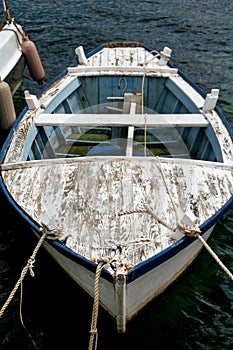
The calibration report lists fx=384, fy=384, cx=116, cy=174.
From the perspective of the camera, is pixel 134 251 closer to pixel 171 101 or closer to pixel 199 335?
pixel 199 335

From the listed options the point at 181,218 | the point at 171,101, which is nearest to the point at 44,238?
the point at 181,218

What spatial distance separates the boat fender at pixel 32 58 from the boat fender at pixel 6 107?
2.11 meters

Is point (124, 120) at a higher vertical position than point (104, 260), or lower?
higher

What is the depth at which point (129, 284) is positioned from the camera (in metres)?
4.48

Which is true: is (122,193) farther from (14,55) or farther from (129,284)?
(14,55)

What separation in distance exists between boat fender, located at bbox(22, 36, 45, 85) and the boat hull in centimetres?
668

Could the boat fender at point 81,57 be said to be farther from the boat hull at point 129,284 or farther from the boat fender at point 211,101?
the boat hull at point 129,284

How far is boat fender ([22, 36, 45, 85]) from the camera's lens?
1038cm

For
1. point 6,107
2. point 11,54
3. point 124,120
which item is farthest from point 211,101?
point 11,54

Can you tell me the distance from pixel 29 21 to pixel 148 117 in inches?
462

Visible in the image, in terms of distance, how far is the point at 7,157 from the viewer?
20.4 ft

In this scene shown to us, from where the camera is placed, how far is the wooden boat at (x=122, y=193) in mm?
4691

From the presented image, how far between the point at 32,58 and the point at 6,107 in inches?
96.6

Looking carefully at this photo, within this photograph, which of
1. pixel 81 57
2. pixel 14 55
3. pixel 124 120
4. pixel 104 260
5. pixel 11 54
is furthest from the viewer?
pixel 14 55
